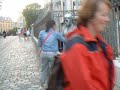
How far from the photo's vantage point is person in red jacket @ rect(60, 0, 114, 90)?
2950mm

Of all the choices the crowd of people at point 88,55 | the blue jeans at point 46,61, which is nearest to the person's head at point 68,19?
the blue jeans at point 46,61

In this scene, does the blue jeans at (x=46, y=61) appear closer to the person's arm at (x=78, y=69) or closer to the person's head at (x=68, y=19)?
the person's head at (x=68, y=19)

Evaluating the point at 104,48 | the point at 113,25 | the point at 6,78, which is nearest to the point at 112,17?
the point at 113,25

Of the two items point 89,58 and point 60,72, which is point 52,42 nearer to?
point 60,72

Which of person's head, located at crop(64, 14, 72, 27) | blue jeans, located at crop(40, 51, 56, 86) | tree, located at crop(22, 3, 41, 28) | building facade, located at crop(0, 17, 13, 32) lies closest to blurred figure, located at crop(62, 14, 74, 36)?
person's head, located at crop(64, 14, 72, 27)

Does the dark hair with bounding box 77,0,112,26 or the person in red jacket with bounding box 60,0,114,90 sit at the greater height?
the dark hair with bounding box 77,0,112,26

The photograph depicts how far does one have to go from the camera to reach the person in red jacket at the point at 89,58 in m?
2.95

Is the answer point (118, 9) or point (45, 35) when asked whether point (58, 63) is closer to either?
point (118, 9)

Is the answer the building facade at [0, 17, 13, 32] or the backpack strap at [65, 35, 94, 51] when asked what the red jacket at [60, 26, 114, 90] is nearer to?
the backpack strap at [65, 35, 94, 51]

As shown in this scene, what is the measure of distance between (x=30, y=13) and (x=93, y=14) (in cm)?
11153

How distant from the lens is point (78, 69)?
2.95 metres

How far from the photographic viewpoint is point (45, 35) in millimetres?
9445

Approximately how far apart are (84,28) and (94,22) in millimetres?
92

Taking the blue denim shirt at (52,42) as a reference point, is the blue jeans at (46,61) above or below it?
below
